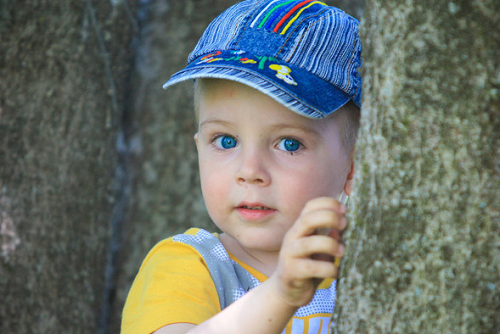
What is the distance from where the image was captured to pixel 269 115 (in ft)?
6.69

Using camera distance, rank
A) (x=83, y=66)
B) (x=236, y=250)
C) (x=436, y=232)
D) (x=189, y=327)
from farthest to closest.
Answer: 1. (x=83, y=66)
2. (x=236, y=250)
3. (x=189, y=327)
4. (x=436, y=232)

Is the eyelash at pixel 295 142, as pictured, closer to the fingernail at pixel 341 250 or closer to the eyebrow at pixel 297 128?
the eyebrow at pixel 297 128

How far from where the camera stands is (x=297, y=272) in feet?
4.80

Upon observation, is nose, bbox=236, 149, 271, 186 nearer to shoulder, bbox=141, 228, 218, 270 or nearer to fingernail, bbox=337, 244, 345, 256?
shoulder, bbox=141, 228, 218, 270

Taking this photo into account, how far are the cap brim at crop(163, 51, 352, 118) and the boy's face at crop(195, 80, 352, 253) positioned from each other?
0.31 ft

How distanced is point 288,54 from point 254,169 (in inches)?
15.9

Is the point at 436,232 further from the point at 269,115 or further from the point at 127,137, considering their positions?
the point at 127,137

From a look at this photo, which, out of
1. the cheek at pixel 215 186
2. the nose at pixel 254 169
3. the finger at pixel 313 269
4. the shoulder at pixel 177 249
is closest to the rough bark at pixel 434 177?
the finger at pixel 313 269

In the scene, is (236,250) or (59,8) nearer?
(236,250)

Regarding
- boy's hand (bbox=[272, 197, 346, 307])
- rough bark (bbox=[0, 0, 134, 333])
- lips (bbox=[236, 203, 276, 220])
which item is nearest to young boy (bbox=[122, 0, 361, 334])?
lips (bbox=[236, 203, 276, 220])

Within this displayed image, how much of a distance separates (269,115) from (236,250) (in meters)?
0.58

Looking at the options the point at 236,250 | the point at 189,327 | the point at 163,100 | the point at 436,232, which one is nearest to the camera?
the point at 436,232

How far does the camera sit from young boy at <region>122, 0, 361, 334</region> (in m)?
1.97

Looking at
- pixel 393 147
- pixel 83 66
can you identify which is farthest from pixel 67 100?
pixel 393 147
